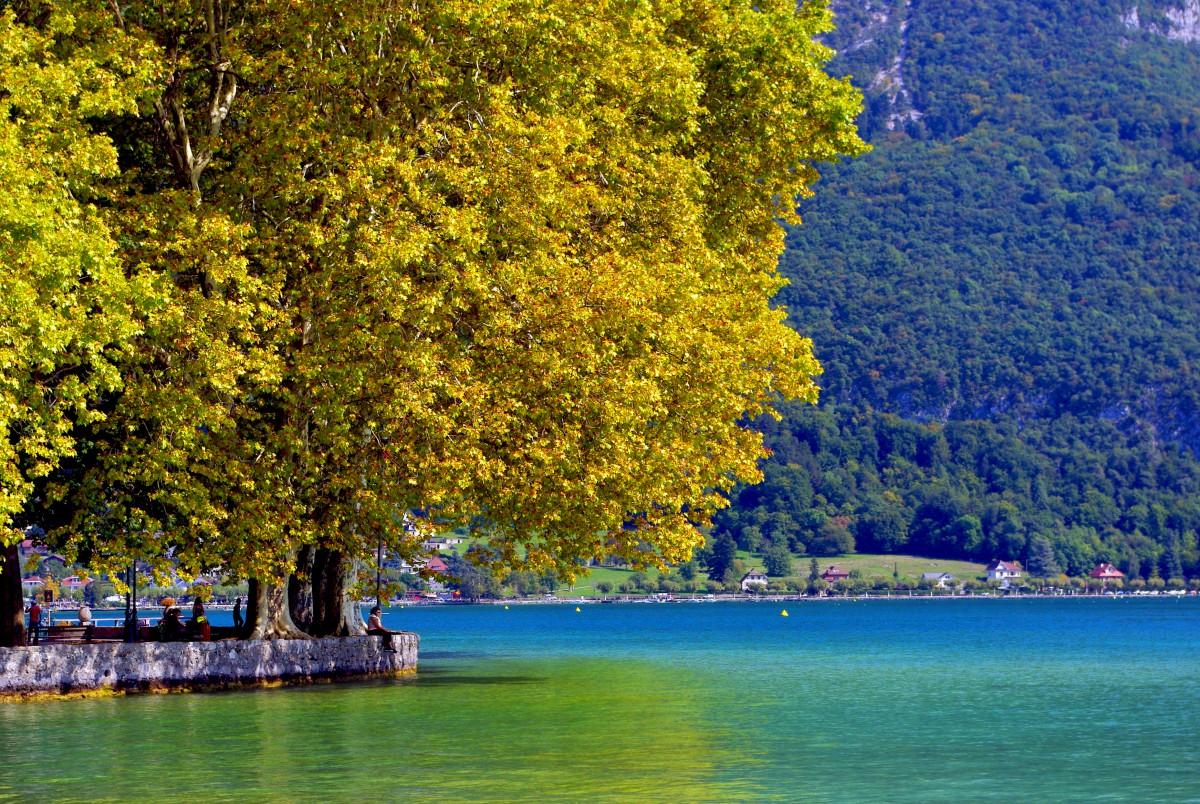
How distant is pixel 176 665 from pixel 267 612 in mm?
3097

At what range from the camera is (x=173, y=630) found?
42500 millimetres

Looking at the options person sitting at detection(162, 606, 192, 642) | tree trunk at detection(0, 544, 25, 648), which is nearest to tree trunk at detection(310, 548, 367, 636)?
person sitting at detection(162, 606, 192, 642)

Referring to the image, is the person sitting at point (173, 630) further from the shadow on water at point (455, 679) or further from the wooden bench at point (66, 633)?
the shadow on water at point (455, 679)

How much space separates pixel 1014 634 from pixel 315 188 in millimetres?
96080

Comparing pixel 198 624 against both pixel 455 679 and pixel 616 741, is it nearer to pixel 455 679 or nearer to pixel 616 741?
pixel 455 679

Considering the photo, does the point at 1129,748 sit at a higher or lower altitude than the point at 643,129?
lower

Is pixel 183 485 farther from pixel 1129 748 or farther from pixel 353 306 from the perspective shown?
pixel 1129 748

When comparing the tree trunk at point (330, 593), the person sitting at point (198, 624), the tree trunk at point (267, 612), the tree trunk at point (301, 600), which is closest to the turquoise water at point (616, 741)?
the tree trunk at point (267, 612)

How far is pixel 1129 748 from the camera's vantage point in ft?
97.7

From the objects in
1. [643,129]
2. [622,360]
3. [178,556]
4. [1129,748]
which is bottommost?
[1129,748]

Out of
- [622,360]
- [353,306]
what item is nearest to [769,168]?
[622,360]

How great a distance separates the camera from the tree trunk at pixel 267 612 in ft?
135

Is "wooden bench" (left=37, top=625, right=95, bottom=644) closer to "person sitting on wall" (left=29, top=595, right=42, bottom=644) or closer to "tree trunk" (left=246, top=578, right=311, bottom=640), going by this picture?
"person sitting on wall" (left=29, top=595, right=42, bottom=644)

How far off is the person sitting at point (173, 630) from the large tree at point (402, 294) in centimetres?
249
